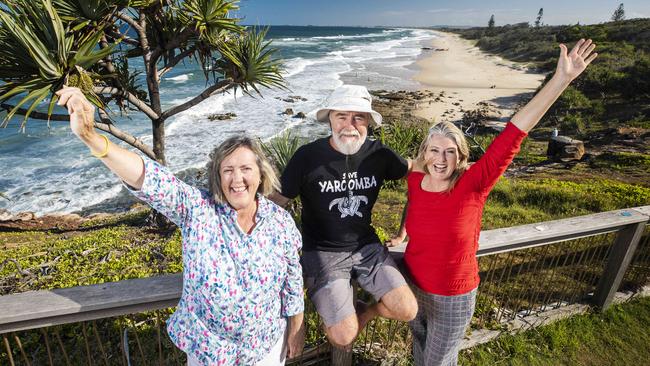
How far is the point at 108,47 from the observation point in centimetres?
407

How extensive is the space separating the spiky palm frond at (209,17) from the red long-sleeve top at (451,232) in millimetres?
4743

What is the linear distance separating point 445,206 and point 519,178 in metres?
7.81

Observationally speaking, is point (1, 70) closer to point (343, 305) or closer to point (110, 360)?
point (110, 360)

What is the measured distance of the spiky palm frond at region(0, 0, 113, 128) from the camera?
149 inches

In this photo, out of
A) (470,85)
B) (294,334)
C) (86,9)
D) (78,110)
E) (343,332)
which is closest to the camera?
(78,110)

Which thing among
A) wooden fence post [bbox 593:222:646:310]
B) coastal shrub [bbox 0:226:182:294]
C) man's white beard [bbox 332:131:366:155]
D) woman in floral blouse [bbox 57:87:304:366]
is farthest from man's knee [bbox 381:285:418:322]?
coastal shrub [bbox 0:226:182:294]

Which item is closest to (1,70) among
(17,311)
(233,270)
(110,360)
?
(110,360)

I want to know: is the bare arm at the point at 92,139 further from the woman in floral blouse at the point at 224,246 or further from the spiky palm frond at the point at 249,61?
the spiky palm frond at the point at 249,61

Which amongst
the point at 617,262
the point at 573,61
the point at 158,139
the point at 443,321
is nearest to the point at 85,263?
the point at 158,139

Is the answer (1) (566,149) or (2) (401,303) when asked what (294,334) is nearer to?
(2) (401,303)

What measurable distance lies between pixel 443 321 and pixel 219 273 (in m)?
1.41

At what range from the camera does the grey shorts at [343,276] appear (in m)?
2.23

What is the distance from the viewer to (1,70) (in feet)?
13.2

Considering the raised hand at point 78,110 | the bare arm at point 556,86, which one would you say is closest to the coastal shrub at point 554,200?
the bare arm at point 556,86
